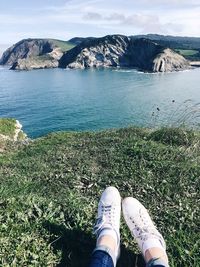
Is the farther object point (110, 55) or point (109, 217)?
point (110, 55)

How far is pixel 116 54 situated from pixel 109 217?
181615 millimetres

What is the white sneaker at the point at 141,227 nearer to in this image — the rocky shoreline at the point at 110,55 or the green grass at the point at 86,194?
the green grass at the point at 86,194

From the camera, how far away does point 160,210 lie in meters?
7.71

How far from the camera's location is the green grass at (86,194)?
5.72m

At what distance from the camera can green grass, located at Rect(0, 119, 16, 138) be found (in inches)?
988

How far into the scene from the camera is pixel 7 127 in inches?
1030

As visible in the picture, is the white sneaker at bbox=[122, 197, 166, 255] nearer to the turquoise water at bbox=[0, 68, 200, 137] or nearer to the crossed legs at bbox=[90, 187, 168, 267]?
the crossed legs at bbox=[90, 187, 168, 267]

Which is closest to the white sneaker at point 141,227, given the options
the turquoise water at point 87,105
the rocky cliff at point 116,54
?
the turquoise water at point 87,105

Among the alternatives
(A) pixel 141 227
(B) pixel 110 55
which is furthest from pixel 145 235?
(B) pixel 110 55

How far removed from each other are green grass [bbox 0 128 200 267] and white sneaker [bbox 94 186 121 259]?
0.43m

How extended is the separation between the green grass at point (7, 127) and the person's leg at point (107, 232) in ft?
62.5

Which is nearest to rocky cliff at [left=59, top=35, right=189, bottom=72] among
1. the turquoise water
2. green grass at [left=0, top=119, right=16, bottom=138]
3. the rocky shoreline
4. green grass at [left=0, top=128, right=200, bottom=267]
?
the rocky shoreline

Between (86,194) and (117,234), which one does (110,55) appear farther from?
(117,234)

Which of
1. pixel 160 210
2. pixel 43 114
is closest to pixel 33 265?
pixel 160 210
